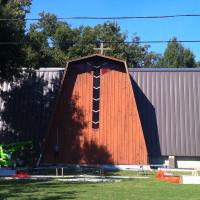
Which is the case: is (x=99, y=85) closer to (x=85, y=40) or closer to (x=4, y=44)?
(x=4, y=44)

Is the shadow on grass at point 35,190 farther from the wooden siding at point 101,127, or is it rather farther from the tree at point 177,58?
the tree at point 177,58

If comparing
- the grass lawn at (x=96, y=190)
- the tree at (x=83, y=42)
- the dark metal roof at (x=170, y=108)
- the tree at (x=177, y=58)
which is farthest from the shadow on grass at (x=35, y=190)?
the tree at (x=177, y=58)

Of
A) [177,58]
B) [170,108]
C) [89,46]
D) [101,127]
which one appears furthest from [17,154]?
[177,58]

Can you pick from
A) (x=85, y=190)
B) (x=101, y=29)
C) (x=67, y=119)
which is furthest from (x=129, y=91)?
(x=101, y=29)

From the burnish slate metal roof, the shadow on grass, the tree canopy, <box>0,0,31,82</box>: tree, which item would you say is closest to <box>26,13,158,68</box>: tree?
the tree canopy

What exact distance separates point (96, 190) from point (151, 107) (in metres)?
13.5

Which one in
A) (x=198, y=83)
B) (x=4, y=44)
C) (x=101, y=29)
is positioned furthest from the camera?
(x=101, y=29)

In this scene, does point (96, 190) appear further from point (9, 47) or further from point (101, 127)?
point (101, 127)

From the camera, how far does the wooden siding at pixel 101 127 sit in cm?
2717

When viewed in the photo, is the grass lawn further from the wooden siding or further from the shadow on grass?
the wooden siding

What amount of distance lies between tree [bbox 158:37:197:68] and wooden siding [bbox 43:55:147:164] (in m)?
41.1

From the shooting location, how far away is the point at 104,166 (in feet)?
88.5

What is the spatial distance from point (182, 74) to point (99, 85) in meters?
5.03

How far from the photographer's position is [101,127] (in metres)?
27.4
